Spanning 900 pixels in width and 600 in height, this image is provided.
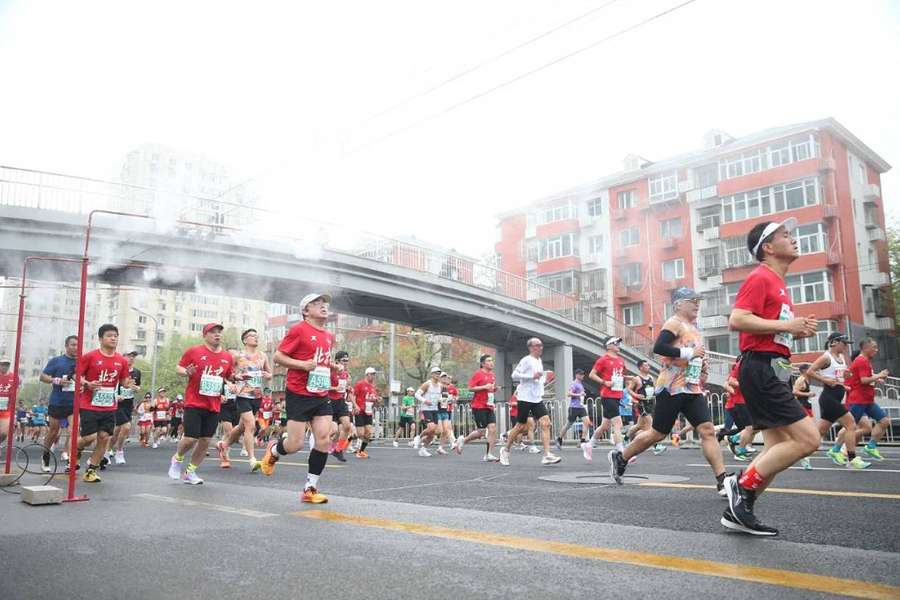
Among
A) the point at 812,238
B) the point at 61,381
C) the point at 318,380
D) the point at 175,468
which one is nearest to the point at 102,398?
the point at 175,468

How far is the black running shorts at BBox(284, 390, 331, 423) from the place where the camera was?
6734mm

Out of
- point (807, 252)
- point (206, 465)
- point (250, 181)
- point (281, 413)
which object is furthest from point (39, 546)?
point (807, 252)

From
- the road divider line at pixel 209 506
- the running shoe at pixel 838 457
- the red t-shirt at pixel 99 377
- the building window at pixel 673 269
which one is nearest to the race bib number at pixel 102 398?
the red t-shirt at pixel 99 377

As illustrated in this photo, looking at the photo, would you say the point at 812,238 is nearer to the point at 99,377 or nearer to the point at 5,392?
the point at 99,377

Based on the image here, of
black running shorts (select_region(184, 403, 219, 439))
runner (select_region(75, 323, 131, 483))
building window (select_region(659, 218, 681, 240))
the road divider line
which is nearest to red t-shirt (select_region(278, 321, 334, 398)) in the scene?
the road divider line

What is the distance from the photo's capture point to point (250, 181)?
68.3ft

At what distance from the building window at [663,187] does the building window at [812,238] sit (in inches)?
315

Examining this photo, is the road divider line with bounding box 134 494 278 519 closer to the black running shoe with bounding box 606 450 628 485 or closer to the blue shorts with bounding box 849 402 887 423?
the black running shoe with bounding box 606 450 628 485

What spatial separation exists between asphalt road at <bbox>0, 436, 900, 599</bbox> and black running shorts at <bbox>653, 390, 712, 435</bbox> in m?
0.67

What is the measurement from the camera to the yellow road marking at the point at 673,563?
10.0ft

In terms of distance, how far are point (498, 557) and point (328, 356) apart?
3.48 m

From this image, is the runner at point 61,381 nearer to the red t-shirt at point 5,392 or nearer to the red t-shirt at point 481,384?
the red t-shirt at point 5,392

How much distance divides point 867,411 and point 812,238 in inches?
1158

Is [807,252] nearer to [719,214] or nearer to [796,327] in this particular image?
[719,214]
